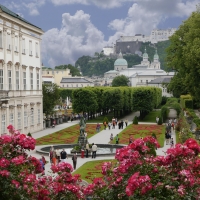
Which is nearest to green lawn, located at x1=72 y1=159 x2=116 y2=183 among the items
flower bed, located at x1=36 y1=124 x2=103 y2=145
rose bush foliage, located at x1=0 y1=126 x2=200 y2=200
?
flower bed, located at x1=36 y1=124 x2=103 y2=145

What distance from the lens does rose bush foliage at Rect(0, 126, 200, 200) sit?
35.3 ft

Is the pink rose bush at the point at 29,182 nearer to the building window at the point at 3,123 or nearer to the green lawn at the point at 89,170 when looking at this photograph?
the green lawn at the point at 89,170

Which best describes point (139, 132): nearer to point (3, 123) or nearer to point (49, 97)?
point (49, 97)

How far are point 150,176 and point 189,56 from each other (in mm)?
40050

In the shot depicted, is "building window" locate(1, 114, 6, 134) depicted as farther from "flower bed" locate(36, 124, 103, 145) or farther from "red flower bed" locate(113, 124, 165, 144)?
"red flower bed" locate(113, 124, 165, 144)

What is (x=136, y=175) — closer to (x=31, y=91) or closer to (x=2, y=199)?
(x=2, y=199)

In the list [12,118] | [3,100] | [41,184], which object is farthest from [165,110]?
[41,184]

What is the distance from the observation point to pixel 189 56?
50.0 metres

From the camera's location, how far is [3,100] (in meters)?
40.3

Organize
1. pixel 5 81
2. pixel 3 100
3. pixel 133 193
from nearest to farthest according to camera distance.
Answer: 1. pixel 133 193
2. pixel 3 100
3. pixel 5 81

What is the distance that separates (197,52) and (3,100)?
19522 mm

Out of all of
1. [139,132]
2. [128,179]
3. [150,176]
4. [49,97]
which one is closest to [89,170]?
[128,179]

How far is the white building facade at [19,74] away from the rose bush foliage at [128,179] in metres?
28.9

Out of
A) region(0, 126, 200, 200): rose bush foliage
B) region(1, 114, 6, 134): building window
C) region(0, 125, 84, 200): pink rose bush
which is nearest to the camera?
region(0, 126, 200, 200): rose bush foliage
